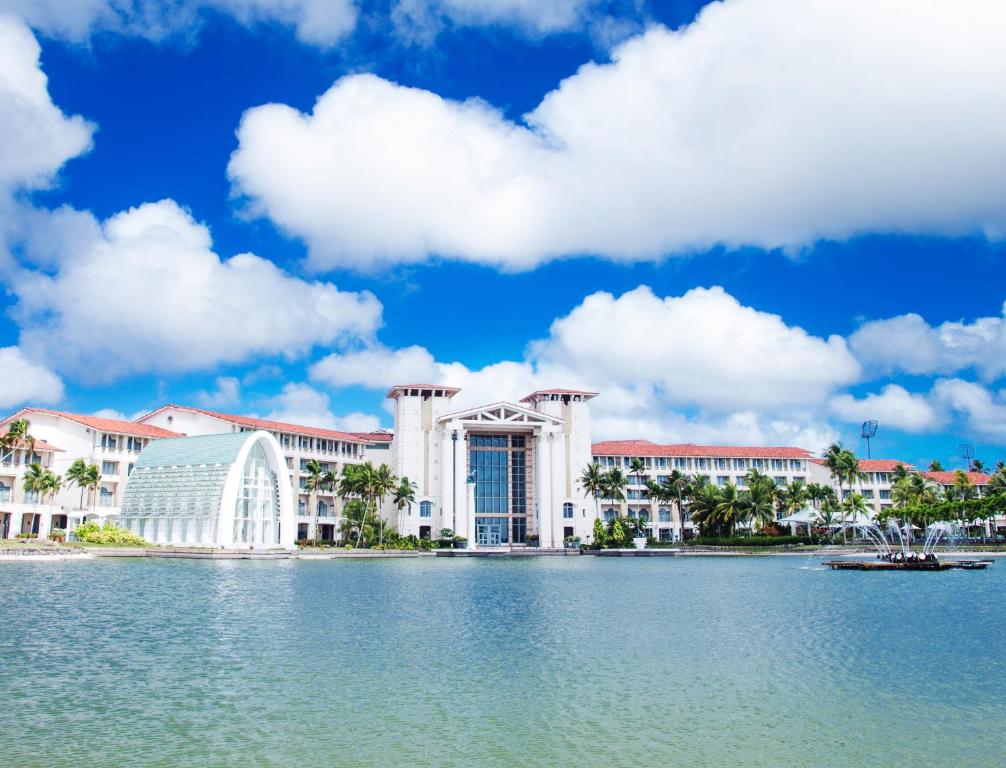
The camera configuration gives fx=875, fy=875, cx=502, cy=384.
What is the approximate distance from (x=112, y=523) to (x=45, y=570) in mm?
35180

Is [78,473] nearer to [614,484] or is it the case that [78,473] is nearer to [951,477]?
[614,484]

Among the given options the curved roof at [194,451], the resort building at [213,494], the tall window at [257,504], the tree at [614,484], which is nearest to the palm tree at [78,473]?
the resort building at [213,494]

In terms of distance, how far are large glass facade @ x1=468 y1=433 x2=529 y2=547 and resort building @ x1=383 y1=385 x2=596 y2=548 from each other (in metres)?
0.13

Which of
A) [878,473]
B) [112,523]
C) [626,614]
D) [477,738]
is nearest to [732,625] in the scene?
[626,614]

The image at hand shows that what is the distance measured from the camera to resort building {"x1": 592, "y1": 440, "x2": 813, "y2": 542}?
126375 millimetres

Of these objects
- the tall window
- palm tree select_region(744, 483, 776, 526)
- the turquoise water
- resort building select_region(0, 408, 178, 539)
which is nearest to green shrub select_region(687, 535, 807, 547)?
Result: palm tree select_region(744, 483, 776, 526)

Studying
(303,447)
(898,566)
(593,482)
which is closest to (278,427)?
(303,447)

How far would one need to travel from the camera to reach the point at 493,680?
22406 mm

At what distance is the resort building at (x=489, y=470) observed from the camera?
11338 cm

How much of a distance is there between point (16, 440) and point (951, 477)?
410 ft

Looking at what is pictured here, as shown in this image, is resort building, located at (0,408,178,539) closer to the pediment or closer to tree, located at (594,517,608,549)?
the pediment

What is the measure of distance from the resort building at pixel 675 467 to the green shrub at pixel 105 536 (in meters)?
64.1

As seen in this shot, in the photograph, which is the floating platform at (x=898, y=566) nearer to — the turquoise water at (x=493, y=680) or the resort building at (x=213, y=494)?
the turquoise water at (x=493, y=680)

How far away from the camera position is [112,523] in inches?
3447
